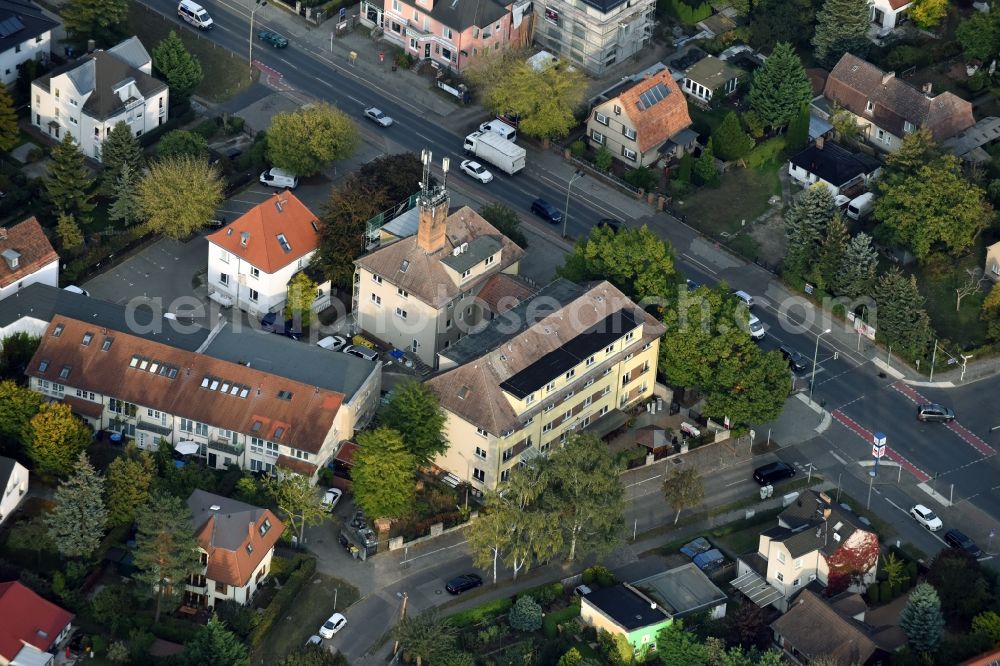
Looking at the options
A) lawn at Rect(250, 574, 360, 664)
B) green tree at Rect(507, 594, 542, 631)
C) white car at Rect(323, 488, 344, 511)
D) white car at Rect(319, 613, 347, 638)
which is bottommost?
lawn at Rect(250, 574, 360, 664)

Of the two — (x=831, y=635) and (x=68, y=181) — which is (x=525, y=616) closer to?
(x=831, y=635)

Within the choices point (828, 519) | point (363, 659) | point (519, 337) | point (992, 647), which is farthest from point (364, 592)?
point (992, 647)

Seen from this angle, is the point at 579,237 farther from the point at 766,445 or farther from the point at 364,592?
the point at 364,592

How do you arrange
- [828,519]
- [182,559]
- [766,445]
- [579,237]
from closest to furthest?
[182,559] < [828,519] < [766,445] < [579,237]

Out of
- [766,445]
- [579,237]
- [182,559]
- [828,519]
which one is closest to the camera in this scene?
[182,559]

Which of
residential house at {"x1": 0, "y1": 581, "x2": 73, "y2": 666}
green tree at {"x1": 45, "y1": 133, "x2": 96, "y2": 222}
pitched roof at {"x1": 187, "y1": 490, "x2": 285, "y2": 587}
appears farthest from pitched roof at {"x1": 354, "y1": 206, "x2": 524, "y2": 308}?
residential house at {"x1": 0, "y1": 581, "x2": 73, "y2": 666}

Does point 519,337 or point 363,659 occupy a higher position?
point 519,337

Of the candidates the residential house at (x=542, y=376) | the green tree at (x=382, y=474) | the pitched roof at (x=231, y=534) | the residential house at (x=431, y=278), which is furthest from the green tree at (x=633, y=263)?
the pitched roof at (x=231, y=534)

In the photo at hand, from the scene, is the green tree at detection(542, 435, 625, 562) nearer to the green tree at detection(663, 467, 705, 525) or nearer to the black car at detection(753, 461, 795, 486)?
the green tree at detection(663, 467, 705, 525)
